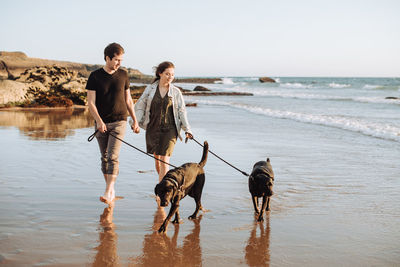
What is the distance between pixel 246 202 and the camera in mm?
5289

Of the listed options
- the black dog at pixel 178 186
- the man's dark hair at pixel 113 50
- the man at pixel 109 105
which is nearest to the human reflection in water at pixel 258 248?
the black dog at pixel 178 186

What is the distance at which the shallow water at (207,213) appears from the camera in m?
3.49

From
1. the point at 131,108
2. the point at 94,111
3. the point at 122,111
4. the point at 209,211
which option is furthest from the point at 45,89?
the point at 209,211

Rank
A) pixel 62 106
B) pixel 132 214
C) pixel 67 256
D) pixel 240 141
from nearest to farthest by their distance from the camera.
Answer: pixel 67 256 → pixel 132 214 → pixel 240 141 → pixel 62 106

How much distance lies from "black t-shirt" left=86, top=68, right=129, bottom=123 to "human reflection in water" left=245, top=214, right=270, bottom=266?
2.27 m

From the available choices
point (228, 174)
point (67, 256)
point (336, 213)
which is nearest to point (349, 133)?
point (228, 174)

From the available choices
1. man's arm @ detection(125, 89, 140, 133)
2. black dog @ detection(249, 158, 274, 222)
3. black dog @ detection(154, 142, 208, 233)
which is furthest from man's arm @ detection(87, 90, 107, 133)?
black dog @ detection(249, 158, 274, 222)

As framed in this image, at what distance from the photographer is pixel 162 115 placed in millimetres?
5293

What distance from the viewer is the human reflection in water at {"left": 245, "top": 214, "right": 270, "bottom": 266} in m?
3.42

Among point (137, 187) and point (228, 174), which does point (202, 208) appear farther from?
point (228, 174)

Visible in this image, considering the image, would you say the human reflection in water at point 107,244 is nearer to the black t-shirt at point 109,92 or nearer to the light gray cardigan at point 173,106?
the black t-shirt at point 109,92

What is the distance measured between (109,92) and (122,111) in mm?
312

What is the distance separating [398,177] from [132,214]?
468 cm

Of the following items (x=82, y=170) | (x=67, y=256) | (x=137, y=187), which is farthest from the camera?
(x=82, y=170)
